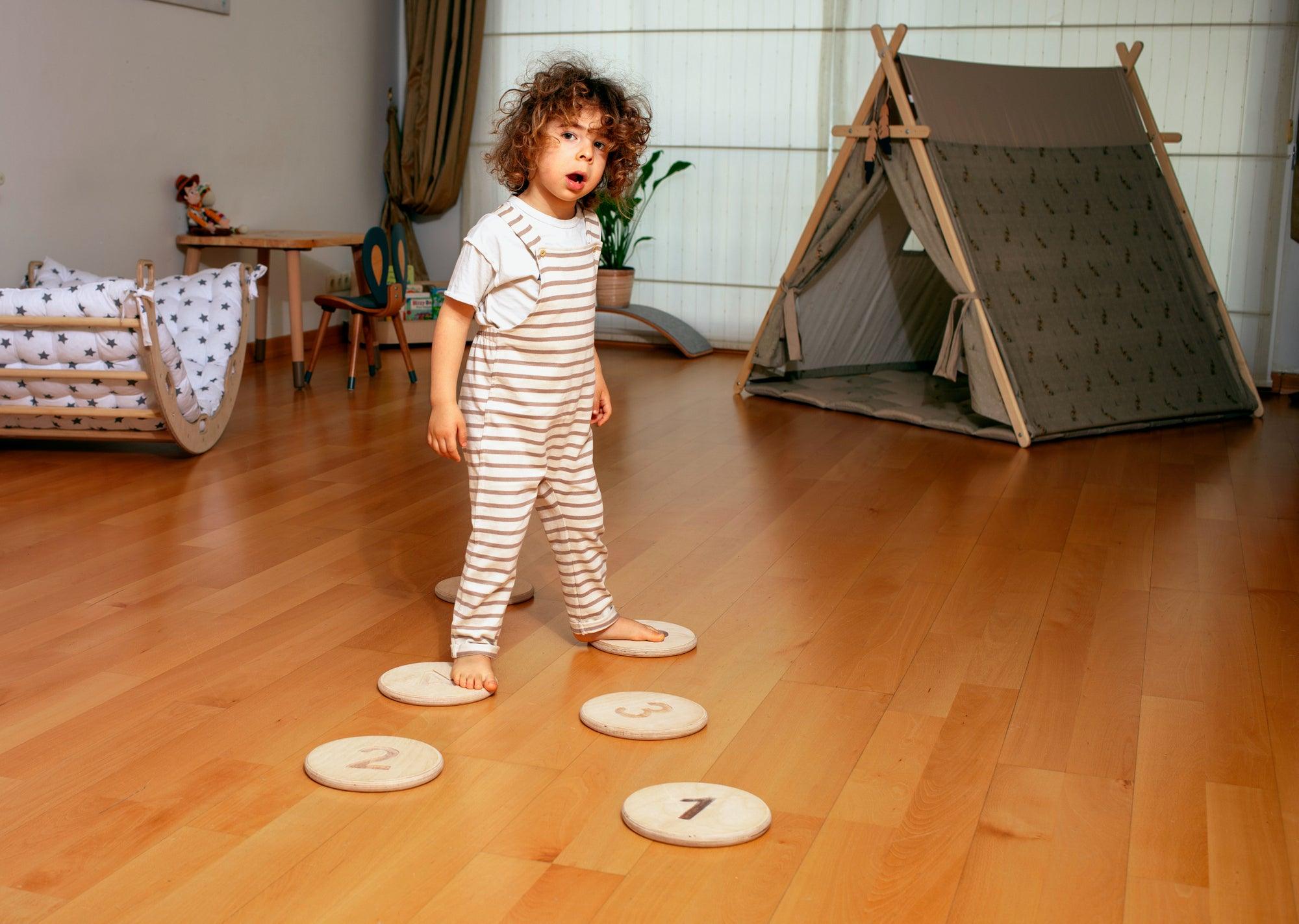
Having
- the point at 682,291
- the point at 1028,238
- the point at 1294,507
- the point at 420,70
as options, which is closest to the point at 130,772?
the point at 1294,507

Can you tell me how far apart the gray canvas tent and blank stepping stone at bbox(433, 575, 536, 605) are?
2069 mm

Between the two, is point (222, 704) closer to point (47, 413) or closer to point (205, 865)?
point (205, 865)

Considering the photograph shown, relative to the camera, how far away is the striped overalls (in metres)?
1.97

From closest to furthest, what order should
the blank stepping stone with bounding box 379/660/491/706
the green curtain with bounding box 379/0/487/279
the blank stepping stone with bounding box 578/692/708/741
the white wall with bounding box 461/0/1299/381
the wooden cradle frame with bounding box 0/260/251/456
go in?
the blank stepping stone with bounding box 578/692/708/741, the blank stepping stone with bounding box 379/660/491/706, the wooden cradle frame with bounding box 0/260/251/456, the white wall with bounding box 461/0/1299/381, the green curtain with bounding box 379/0/487/279

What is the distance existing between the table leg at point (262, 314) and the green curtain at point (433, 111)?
1.03m

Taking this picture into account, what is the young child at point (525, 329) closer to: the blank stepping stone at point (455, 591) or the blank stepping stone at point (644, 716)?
the blank stepping stone at point (644, 716)

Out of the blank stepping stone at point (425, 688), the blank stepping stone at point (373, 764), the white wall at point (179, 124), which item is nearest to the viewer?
the blank stepping stone at point (373, 764)

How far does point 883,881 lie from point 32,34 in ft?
13.7

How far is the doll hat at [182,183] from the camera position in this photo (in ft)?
16.5

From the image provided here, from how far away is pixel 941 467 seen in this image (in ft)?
12.3

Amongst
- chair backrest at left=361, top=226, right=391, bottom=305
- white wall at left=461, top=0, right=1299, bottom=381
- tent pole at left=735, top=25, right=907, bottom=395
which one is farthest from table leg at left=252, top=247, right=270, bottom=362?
tent pole at left=735, top=25, right=907, bottom=395

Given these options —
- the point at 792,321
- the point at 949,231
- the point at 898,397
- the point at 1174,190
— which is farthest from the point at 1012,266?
the point at 1174,190

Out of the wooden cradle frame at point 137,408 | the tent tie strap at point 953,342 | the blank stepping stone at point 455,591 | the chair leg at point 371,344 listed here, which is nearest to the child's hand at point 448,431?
the blank stepping stone at point 455,591

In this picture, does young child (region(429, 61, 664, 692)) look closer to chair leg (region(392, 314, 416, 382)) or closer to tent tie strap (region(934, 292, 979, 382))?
tent tie strap (region(934, 292, 979, 382))
